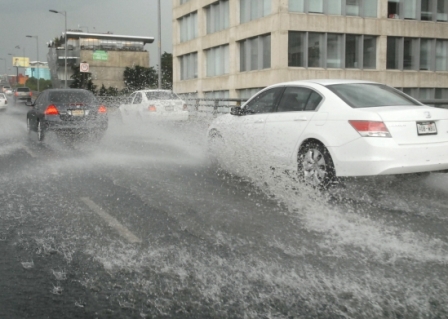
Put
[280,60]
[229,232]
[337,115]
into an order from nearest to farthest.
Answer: [229,232]
[337,115]
[280,60]

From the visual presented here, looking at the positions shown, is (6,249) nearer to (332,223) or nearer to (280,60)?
(332,223)

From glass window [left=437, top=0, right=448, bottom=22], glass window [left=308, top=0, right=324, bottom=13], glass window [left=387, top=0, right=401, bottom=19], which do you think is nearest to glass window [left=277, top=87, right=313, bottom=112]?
glass window [left=308, top=0, right=324, bottom=13]

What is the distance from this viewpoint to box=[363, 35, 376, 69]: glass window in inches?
1426

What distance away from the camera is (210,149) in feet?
35.8

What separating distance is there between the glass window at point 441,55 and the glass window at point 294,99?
1278 inches

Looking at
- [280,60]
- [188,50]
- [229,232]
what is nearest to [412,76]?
[280,60]

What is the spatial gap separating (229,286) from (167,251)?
1.07 metres

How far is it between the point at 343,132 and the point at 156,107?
17431 millimetres

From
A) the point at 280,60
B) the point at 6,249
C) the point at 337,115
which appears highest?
the point at 280,60

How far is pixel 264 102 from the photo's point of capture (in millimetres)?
9430

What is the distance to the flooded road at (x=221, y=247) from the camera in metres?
3.90

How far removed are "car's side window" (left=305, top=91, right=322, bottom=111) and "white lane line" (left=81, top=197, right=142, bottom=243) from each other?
3171 mm

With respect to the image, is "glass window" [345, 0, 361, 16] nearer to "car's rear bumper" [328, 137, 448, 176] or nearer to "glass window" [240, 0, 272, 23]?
"glass window" [240, 0, 272, 23]

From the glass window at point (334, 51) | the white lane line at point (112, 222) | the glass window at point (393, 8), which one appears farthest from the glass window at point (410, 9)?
the white lane line at point (112, 222)
